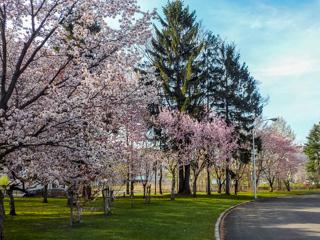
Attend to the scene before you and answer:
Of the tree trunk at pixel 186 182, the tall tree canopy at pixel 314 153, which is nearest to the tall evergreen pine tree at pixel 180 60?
the tree trunk at pixel 186 182

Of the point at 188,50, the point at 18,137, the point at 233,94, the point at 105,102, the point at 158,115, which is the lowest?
the point at 18,137

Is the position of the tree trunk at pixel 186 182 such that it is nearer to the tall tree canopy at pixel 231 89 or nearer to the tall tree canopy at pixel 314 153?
the tall tree canopy at pixel 231 89

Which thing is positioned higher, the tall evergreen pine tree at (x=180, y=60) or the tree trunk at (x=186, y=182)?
the tall evergreen pine tree at (x=180, y=60)

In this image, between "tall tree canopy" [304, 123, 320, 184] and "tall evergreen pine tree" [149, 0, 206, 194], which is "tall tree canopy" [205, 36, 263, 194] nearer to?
"tall evergreen pine tree" [149, 0, 206, 194]

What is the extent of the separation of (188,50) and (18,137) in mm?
42359

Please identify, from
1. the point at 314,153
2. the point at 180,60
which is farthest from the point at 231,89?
the point at 314,153

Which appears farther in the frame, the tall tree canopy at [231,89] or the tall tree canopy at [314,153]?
the tall tree canopy at [314,153]

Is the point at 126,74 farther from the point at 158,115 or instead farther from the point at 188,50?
the point at 188,50

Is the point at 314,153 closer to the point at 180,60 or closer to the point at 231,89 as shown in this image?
the point at 231,89

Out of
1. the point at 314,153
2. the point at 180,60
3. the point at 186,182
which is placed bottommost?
the point at 186,182

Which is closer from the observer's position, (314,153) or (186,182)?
(186,182)

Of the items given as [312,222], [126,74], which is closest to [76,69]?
[126,74]

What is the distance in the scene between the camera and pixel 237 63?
56938 mm

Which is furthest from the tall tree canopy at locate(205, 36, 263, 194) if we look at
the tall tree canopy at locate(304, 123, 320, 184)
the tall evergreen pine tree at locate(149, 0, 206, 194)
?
the tall tree canopy at locate(304, 123, 320, 184)
